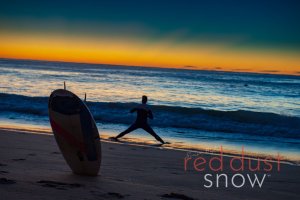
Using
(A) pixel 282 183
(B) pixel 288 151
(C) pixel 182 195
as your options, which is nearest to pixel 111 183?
(C) pixel 182 195

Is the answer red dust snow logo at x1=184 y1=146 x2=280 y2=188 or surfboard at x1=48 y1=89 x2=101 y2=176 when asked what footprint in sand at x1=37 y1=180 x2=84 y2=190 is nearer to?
surfboard at x1=48 y1=89 x2=101 y2=176

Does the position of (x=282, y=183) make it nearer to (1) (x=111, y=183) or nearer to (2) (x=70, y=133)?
(1) (x=111, y=183)

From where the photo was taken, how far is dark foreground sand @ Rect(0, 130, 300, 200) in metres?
5.20

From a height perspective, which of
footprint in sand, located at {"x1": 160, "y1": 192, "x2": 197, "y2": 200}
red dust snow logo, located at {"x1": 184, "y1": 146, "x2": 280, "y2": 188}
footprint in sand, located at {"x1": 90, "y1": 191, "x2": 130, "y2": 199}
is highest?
footprint in sand, located at {"x1": 90, "y1": 191, "x2": 130, "y2": 199}

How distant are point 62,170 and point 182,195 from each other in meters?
2.34

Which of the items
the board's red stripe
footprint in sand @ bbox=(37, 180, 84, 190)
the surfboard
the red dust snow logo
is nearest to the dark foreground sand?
footprint in sand @ bbox=(37, 180, 84, 190)

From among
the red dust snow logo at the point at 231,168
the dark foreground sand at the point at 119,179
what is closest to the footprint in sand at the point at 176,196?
the dark foreground sand at the point at 119,179

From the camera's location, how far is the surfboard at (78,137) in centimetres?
658

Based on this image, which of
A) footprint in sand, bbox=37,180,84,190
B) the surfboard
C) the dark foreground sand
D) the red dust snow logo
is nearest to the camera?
the dark foreground sand

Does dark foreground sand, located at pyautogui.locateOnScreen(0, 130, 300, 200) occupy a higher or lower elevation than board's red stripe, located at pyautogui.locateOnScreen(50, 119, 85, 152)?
lower

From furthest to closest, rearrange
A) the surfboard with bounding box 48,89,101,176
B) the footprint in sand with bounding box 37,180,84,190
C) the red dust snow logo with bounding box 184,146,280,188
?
the red dust snow logo with bounding box 184,146,280,188, the surfboard with bounding box 48,89,101,176, the footprint in sand with bounding box 37,180,84,190

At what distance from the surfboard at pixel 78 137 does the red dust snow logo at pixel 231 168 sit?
5.87 ft

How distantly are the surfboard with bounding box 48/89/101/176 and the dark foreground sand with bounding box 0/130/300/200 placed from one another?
0.70 ft

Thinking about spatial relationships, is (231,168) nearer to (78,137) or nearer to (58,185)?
(78,137)
